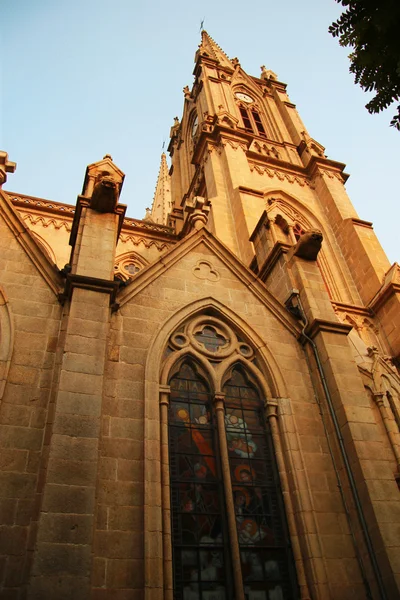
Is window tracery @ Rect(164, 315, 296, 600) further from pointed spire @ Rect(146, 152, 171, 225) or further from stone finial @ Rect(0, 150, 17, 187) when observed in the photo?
pointed spire @ Rect(146, 152, 171, 225)

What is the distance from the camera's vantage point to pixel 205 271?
10.5m

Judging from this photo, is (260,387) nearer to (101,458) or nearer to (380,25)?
(101,458)

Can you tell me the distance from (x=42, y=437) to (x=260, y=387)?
3770mm

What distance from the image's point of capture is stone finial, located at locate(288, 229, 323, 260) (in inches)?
433

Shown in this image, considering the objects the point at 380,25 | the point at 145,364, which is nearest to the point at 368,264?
the point at 145,364

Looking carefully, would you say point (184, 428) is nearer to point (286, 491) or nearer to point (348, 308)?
point (286, 491)

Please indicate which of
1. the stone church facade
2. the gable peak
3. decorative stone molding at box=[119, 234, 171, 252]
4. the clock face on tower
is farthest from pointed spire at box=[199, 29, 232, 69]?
the stone church facade

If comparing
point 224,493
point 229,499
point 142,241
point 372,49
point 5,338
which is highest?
point 142,241

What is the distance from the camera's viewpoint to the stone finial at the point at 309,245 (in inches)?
433

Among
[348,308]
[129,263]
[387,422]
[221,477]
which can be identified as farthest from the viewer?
[129,263]

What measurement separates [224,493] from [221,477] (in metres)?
0.25

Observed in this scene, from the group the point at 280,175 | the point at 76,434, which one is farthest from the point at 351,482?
the point at 280,175

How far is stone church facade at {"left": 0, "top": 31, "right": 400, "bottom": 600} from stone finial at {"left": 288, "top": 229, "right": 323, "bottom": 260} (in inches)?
2.1

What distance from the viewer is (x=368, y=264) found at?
1847 centimetres
